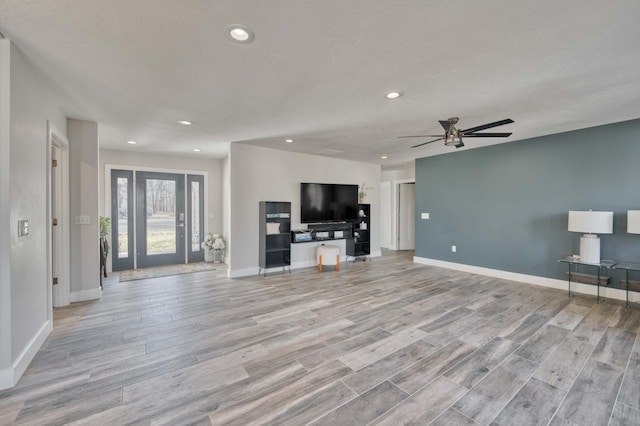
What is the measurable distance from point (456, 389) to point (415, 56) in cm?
257

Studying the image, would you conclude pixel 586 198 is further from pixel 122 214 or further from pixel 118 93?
pixel 122 214

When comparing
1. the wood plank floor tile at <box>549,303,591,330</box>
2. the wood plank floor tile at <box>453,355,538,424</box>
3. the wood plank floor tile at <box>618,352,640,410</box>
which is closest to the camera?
the wood plank floor tile at <box>453,355,538,424</box>

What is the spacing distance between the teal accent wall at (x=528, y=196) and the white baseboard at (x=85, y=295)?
618cm

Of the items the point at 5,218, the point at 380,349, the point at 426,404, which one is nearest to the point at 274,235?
the point at 380,349

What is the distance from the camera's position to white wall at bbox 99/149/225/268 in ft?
18.6

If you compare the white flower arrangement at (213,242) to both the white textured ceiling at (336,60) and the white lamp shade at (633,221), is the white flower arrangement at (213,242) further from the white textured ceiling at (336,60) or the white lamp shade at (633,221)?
the white lamp shade at (633,221)

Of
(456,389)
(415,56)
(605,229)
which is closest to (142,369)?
(456,389)

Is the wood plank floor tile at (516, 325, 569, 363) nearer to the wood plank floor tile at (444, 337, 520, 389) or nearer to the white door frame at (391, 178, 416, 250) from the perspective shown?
the wood plank floor tile at (444, 337, 520, 389)

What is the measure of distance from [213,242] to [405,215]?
571 cm

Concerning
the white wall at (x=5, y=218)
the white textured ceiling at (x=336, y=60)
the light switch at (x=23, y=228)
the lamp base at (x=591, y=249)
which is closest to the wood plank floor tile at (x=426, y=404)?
the white textured ceiling at (x=336, y=60)

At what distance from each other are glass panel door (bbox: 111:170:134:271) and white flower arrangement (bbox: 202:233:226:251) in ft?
4.89

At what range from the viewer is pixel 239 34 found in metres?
1.93

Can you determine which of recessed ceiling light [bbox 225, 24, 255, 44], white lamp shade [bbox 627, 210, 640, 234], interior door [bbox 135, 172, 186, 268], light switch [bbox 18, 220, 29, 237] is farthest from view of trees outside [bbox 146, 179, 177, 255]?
white lamp shade [bbox 627, 210, 640, 234]

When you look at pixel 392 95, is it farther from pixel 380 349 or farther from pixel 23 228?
pixel 23 228
